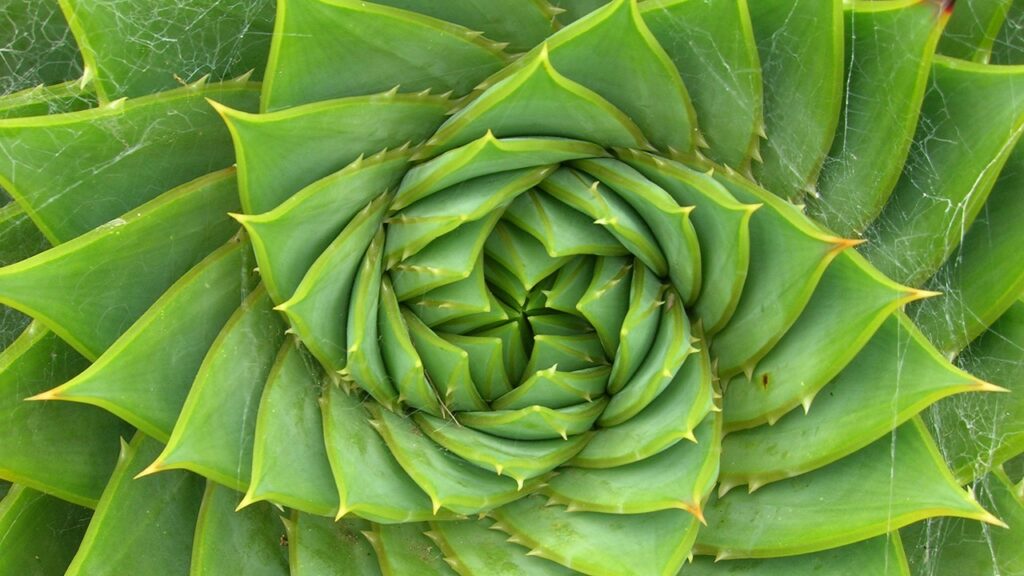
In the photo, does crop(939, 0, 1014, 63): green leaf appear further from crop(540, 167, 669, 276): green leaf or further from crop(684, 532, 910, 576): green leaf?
crop(684, 532, 910, 576): green leaf

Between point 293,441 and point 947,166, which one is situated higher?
point 947,166

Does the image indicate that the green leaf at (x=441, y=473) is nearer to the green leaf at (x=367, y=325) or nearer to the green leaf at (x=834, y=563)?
the green leaf at (x=367, y=325)

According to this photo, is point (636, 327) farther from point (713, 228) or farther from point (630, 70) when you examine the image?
point (630, 70)

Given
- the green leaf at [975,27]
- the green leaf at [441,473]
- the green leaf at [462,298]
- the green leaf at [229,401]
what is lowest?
the green leaf at [441,473]

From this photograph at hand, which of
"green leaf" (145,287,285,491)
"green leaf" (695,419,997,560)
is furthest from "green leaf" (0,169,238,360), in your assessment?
"green leaf" (695,419,997,560)

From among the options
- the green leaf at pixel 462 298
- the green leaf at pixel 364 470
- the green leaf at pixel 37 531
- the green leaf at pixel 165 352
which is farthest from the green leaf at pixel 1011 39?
the green leaf at pixel 37 531

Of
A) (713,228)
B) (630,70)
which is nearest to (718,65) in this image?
(630,70)
